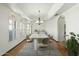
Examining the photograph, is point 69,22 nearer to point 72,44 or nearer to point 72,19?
point 72,19

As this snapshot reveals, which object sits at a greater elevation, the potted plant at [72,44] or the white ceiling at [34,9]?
the white ceiling at [34,9]

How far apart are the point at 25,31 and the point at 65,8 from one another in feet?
3.10

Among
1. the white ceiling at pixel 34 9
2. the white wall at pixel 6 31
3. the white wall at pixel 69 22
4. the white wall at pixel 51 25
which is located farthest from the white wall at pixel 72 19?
the white wall at pixel 6 31

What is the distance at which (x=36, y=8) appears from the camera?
2.88 meters

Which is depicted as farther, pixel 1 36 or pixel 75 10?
pixel 1 36

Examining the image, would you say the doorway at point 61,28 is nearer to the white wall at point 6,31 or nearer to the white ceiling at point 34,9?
the white ceiling at point 34,9

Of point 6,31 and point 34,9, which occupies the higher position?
point 34,9

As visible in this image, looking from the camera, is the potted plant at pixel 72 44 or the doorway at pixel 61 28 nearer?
the potted plant at pixel 72 44

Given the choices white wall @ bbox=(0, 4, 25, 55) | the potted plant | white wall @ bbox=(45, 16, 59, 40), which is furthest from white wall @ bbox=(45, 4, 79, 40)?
white wall @ bbox=(0, 4, 25, 55)

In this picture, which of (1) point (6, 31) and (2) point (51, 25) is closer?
(2) point (51, 25)

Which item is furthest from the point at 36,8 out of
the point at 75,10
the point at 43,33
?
the point at 75,10

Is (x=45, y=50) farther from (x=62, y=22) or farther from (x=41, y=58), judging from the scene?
(x=62, y=22)

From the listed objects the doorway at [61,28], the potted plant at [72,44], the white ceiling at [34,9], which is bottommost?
the potted plant at [72,44]

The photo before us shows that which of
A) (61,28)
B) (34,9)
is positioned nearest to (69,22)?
(61,28)
